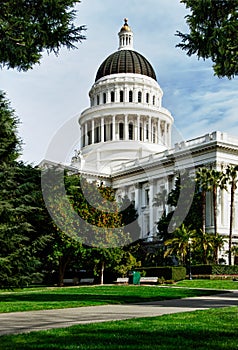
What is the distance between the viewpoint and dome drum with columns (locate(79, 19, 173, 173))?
9362 cm

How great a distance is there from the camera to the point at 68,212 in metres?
42.4

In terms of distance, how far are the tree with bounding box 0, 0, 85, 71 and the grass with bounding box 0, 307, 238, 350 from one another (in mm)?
7415

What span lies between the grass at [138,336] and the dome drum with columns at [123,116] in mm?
78433

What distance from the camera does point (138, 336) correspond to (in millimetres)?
9711

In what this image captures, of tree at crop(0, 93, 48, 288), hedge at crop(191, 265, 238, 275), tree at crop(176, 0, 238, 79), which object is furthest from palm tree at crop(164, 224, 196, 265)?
tree at crop(176, 0, 238, 79)

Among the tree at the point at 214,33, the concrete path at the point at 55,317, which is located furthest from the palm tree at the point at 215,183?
the concrete path at the point at 55,317

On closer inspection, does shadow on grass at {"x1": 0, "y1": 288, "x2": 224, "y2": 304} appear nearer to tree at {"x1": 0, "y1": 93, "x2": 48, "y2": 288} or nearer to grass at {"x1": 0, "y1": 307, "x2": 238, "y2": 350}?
tree at {"x1": 0, "y1": 93, "x2": 48, "y2": 288}

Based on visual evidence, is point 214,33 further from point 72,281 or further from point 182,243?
point 182,243

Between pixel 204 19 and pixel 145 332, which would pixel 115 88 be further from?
pixel 145 332

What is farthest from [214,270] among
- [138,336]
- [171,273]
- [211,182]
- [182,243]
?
[138,336]

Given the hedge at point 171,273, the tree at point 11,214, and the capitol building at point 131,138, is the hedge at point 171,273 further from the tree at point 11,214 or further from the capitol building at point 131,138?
the capitol building at point 131,138

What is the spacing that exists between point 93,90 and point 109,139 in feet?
38.1

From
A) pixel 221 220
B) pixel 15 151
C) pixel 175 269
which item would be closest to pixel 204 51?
pixel 15 151

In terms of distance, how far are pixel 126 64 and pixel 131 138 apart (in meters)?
14.4
